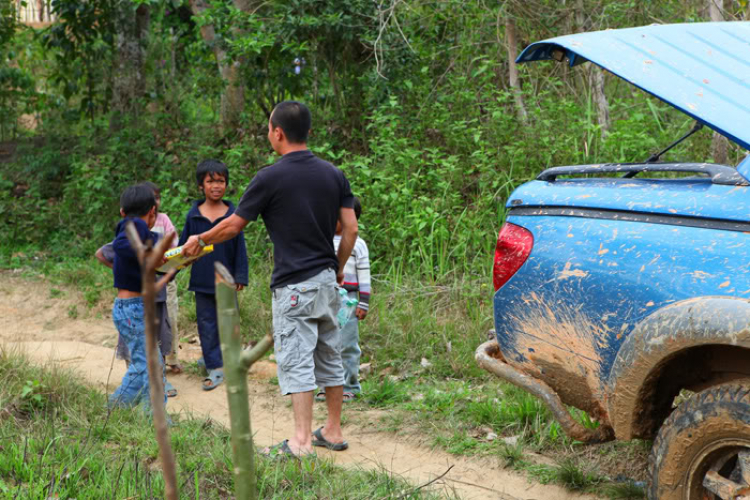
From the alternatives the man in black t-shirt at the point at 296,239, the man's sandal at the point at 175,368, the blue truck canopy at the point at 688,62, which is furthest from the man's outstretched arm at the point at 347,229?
the man's sandal at the point at 175,368

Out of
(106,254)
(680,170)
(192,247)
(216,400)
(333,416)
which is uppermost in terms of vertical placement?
(680,170)

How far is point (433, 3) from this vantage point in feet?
30.3

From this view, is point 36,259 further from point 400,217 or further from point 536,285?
point 536,285

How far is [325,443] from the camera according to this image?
14.6 ft

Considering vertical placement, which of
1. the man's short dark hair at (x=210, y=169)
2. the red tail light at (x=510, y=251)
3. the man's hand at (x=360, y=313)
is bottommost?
the man's hand at (x=360, y=313)

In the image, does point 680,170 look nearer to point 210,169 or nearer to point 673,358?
point 673,358

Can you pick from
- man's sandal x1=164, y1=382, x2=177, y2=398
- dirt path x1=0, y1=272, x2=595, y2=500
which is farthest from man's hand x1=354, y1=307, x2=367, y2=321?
man's sandal x1=164, y1=382, x2=177, y2=398

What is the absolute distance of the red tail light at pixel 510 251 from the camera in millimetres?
3160

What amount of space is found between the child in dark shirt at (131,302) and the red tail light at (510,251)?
2.31m

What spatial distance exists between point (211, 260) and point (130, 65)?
6.01 m

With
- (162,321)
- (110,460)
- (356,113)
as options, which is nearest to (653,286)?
(110,460)

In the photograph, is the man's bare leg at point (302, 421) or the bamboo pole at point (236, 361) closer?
the bamboo pole at point (236, 361)

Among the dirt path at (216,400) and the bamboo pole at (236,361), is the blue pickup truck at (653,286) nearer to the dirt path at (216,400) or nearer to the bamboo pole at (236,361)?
the dirt path at (216,400)

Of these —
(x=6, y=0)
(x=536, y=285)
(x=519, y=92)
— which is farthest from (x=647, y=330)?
(x=6, y=0)
